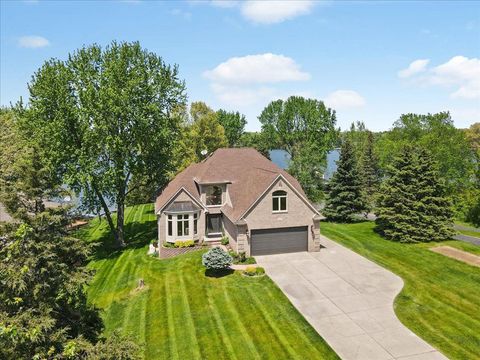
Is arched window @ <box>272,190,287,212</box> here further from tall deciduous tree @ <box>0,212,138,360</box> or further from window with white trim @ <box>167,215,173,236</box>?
tall deciduous tree @ <box>0,212,138,360</box>

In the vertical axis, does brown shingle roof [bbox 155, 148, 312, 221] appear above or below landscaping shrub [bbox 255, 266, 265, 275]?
above

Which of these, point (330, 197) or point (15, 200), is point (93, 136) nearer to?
point (15, 200)

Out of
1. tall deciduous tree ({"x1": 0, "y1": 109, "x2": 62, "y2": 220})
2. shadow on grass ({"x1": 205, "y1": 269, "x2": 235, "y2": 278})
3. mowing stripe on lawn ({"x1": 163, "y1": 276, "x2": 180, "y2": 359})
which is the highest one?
tall deciduous tree ({"x1": 0, "y1": 109, "x2": 62, "y2": 220})

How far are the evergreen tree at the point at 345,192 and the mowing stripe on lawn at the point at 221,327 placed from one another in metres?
24.1

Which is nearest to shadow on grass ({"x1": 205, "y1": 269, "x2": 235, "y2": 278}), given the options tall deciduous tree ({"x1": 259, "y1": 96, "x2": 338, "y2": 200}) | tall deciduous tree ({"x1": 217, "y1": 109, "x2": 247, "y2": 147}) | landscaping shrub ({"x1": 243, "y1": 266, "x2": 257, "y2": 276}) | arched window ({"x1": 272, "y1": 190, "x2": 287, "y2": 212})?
landscaping shrub ({"x1": 243, "y1": 266, "x2": 257, "y2": 276})

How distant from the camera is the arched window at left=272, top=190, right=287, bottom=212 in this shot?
30.2 m

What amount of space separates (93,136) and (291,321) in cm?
2371

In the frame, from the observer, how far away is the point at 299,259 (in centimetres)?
2912

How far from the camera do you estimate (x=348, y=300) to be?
72.4 feet

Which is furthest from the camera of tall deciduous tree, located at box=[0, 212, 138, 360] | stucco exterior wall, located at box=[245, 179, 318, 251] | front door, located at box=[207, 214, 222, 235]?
front door, located at box=[207, 214, 222, 235]

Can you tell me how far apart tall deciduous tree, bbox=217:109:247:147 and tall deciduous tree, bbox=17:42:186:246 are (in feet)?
190

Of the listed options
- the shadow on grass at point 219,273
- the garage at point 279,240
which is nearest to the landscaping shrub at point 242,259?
the garage at point 279,240

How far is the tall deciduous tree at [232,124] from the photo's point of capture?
93688mm

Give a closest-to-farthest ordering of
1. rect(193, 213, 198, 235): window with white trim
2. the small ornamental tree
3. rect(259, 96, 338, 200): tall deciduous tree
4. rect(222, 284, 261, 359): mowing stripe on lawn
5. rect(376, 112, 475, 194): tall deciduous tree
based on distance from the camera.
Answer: rect(222, 284, 261, 359): mowing stripe on lawn, the small ornamental tree, rect(193, 213, 198, 235): window with white trim, rect(376, 112, 475, 194): tall deciduous tree, rect(259, 96, 338, 200): tall deciduous tree
